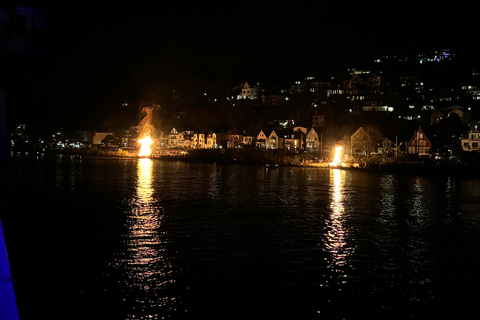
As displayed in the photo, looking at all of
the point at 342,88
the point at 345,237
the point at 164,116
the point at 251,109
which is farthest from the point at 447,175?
the point at 164,116

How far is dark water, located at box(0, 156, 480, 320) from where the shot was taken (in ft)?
30.1

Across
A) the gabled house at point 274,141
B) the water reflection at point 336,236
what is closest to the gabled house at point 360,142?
the gabled house at point 274,141

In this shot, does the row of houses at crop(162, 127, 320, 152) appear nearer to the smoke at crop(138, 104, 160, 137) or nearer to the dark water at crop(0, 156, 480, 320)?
the smoke at crop(138, 104, 160, 137)

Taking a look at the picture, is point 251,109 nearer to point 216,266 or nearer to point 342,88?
point 342,88

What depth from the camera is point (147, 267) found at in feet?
37.7

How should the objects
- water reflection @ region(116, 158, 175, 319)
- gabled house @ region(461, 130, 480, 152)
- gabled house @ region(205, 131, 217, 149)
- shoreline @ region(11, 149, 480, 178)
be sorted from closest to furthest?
water reflection @ region(116, 158, 175, 319) < shoreline @ region(11, 149, 480, 178) < gabled house @ region(461, 130, 480, 152) < gabled house @ region(205, 131, 217, 149)

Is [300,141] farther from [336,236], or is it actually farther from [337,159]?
[336,236]

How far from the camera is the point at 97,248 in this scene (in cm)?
1345

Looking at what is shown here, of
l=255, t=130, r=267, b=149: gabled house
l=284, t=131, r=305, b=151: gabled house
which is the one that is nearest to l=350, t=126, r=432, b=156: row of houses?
l=284, t=131, r=305, b=151: gabled house

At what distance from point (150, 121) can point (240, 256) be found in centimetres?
8515

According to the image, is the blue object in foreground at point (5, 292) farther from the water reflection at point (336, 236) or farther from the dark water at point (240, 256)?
the water reflection at point (336, 236)

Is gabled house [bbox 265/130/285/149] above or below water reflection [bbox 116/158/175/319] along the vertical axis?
above

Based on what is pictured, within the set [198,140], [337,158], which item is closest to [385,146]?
[337,158]

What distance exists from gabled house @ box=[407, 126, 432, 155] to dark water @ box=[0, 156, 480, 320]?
1099 inches
